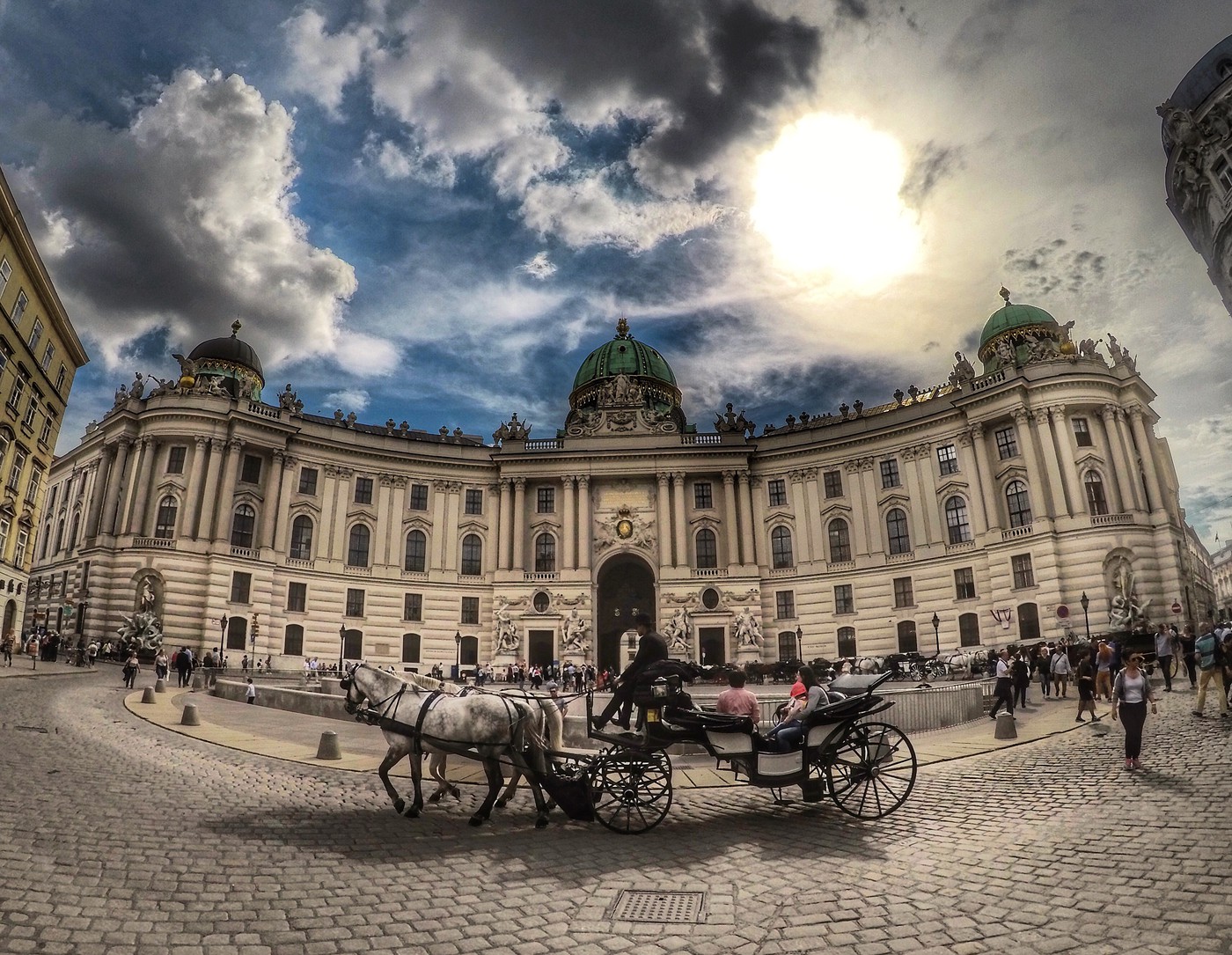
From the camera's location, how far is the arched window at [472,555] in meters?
53.7

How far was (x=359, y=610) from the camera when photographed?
4978 cm

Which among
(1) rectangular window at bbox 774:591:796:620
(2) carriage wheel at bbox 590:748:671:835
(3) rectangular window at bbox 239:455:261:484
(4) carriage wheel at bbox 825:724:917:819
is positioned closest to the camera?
(2) carriage wheel at bbox 590:748:671:835

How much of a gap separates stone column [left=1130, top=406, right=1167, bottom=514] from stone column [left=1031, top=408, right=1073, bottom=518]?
540cm

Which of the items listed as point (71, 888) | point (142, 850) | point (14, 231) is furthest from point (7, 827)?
point (14, 231)

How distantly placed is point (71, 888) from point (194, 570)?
4528 centimetres

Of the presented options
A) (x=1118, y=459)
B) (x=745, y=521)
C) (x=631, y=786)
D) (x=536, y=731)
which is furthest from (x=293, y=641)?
(x=1118, y=459)

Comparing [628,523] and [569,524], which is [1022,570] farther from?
[569,524]

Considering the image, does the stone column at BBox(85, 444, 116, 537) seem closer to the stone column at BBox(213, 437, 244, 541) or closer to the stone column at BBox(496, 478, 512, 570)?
the stone column at BBox(213, 437, 244, 541)

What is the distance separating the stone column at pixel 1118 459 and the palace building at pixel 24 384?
60.4 metres

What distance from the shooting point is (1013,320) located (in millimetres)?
55469

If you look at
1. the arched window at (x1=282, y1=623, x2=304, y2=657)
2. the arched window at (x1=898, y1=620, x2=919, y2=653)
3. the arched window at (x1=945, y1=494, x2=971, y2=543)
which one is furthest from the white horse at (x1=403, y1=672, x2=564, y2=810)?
the arched window at (x1=945, y1=494, x2=971, y2=543)

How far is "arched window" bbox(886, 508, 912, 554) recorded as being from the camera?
48.9 m

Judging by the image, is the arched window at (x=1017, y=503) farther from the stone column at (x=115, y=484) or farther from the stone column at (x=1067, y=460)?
the stone column at (x=115, y=484)

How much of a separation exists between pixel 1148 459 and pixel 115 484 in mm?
68272
